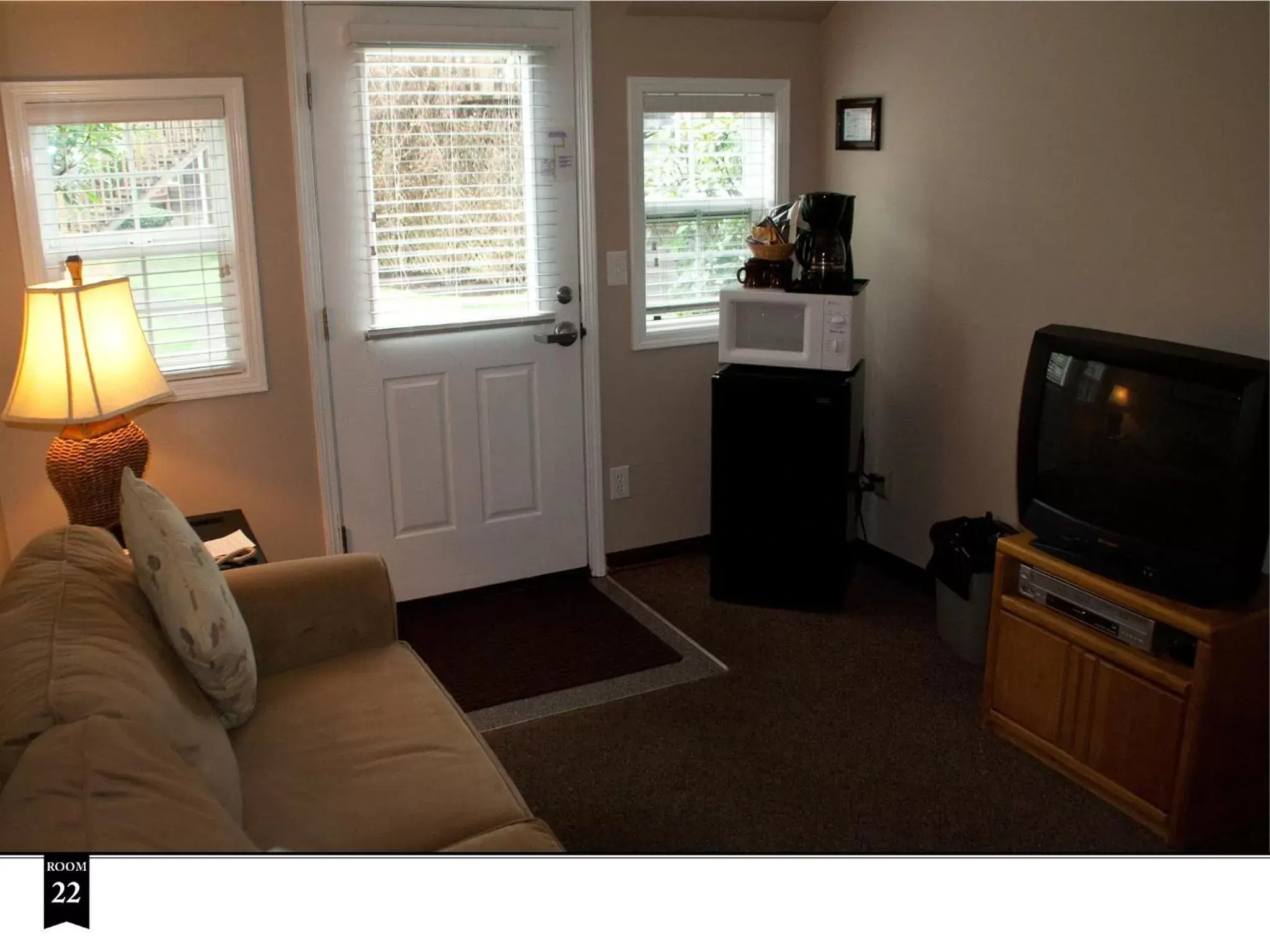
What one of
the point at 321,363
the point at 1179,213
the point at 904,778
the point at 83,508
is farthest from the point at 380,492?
the point at 1179,213

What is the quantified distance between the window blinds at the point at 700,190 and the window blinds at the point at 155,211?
1440 millimetres

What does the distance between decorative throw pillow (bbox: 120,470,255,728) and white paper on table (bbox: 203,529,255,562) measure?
0.57 m

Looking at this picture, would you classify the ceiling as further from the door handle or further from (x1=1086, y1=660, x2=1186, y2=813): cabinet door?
(x1=1086, y1=660, x2=1186, y2=813): cabinet door

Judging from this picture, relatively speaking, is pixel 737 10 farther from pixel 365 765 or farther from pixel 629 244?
pixel 365 765

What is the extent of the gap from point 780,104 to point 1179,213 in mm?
1627

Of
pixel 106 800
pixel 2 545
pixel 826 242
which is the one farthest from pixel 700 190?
pixel 106 800

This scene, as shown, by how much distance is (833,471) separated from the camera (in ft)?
12.1

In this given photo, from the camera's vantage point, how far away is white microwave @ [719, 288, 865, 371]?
11.9 ft

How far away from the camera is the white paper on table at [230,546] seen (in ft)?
9.38

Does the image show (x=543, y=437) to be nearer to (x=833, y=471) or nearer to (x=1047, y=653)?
(x=833, y=471)

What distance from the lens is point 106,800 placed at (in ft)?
4.88

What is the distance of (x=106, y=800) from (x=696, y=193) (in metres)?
3.15

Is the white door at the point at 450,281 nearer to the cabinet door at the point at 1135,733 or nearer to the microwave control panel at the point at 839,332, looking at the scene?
the microwave control panel at the point at 839,332

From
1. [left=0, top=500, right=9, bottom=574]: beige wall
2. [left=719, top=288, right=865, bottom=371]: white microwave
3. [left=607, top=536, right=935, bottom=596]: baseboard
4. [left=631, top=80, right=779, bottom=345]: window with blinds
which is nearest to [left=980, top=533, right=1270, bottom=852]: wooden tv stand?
[left=719, top=288, right=865, bottom=371]: white microwave
